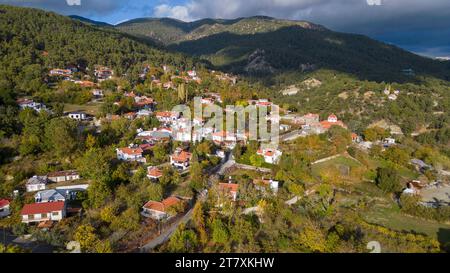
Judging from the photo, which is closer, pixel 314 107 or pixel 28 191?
pixel 28 191

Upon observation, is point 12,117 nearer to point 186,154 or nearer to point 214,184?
point 186,154

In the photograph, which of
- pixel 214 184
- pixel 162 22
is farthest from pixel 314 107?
pixel 162 22

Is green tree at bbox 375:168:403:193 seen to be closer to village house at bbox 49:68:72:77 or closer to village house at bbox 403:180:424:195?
village house at bbox 403:180:424:195

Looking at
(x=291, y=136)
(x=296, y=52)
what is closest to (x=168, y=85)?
(x=291, y=136)

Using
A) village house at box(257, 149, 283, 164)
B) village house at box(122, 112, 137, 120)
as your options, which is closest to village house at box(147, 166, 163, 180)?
village house at box(257, 149, 283, 164)

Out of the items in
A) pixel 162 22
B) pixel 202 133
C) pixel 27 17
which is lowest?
pixel 202 133

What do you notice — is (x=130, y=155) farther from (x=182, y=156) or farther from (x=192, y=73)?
(x=192, y=73)
